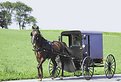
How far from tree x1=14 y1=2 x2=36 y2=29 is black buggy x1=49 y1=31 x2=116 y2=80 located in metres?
112

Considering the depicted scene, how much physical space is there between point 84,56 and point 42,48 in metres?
2.59

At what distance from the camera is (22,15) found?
452 ft

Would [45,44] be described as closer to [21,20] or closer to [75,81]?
[75,81]

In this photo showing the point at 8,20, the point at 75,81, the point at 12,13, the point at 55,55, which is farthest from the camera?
the point at 12,13

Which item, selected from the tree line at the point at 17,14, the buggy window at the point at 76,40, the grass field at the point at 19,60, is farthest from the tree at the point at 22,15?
the buggy window at the point at 76,40

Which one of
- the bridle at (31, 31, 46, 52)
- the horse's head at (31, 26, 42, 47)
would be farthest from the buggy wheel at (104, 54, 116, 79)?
the horse's head at (31, 26, 42, 47)

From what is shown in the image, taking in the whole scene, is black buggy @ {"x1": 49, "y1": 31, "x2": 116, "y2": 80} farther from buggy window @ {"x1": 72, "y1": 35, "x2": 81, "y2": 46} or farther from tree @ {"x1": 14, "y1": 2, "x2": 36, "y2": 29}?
tree @ {"x1": 14, "y1": 2, "x2": 36, "y2": 29}

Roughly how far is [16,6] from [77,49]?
122208mm

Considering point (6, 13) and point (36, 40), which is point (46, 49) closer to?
point (36, 40)

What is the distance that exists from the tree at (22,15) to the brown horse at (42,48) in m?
114

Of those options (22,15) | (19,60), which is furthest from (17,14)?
(19,60)

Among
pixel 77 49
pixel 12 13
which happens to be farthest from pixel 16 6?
pixel 77 49

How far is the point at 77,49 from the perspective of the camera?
18.1 meters

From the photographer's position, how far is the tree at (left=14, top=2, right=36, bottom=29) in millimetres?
132775
